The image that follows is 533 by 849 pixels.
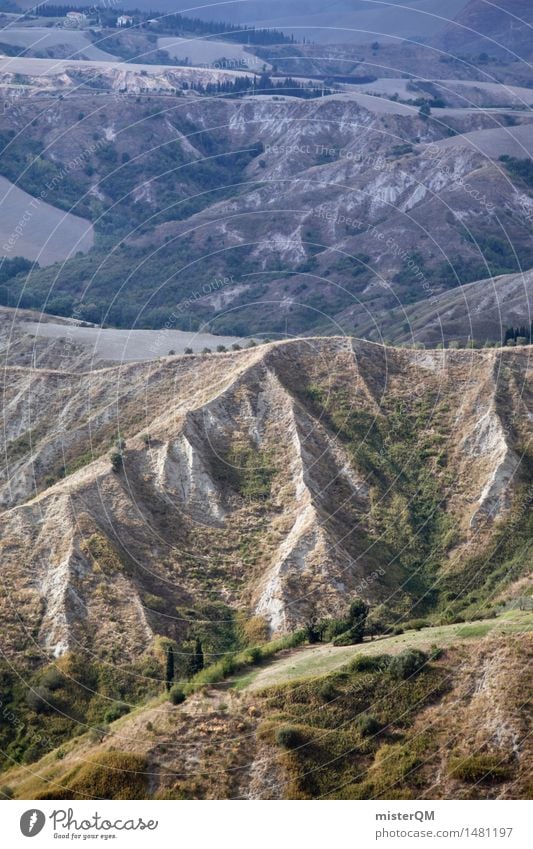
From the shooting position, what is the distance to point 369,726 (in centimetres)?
9425

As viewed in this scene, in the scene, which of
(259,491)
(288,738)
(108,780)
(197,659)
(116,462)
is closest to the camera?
(108,780)

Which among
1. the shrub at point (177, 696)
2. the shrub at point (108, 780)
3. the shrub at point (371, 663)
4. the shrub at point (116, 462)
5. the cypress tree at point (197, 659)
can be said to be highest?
the shrub at point (116, 462)

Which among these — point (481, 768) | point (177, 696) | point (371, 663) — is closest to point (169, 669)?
point (177, 696)

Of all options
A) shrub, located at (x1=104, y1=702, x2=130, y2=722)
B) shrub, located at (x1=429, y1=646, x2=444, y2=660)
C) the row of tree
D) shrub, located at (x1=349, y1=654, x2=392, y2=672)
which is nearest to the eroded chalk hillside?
the row of tree

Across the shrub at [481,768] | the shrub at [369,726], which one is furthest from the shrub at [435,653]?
the shrub at [481,768]

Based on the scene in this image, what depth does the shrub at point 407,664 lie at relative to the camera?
97750 mm

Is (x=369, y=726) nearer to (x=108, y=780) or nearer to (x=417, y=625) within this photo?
(x=108, y=780)

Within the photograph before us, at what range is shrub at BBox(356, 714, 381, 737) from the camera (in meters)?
94.1

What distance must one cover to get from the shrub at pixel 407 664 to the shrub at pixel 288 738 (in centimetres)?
866

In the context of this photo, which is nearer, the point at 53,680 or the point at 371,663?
the point at 371,663

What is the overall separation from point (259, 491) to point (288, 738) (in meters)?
41.0

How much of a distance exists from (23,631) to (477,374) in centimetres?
5613

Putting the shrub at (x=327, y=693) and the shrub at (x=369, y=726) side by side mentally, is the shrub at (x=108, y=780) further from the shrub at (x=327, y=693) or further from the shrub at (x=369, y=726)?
the shrub at (x=369, y=726)

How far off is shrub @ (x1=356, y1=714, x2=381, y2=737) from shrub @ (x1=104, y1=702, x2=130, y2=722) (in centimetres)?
1989
